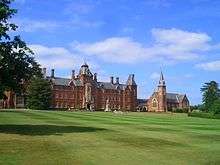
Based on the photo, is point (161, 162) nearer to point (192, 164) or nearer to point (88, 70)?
point (192, 164)

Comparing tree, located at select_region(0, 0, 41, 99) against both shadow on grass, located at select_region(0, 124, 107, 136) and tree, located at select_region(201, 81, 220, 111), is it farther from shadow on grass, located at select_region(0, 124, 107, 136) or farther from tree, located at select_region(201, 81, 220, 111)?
tree, located at select_region(201, 81, 220, 111)

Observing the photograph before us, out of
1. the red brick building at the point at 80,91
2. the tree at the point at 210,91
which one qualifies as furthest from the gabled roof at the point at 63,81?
the tree at the point at 210,91

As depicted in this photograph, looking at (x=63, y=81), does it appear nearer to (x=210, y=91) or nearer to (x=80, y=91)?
(x=80, y=91)

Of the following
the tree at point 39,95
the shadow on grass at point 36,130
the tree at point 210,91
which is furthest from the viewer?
the tree at point 210,91

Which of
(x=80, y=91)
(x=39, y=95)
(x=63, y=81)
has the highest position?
(x=63, y=81)

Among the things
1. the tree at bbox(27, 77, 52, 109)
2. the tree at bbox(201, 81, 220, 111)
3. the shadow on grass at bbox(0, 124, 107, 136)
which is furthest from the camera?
the tree at bbox(201, 81, 220, 111)

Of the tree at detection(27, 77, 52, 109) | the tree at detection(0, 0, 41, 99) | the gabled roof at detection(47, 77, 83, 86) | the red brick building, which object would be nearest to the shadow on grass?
the tree at detection(0, 0, 41, 99)

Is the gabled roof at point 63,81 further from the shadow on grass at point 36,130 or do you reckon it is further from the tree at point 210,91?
the shadow on grass at point 36,130

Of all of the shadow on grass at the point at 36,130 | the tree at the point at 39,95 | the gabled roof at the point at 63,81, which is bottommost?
the shadow on grass at the point at 36,130

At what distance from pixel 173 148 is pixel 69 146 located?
4.98 m

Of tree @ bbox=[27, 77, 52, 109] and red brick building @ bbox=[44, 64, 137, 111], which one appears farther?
red brick building @ bbox=[44, 64, 137, 111]

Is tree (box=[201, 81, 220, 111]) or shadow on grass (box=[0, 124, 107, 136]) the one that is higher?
tree (box=[201, 81, 220, 111])

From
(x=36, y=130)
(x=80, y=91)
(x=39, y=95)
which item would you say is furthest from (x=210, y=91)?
(x=36, y=130)

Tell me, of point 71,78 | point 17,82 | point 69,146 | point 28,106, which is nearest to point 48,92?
Result: point 28,106
